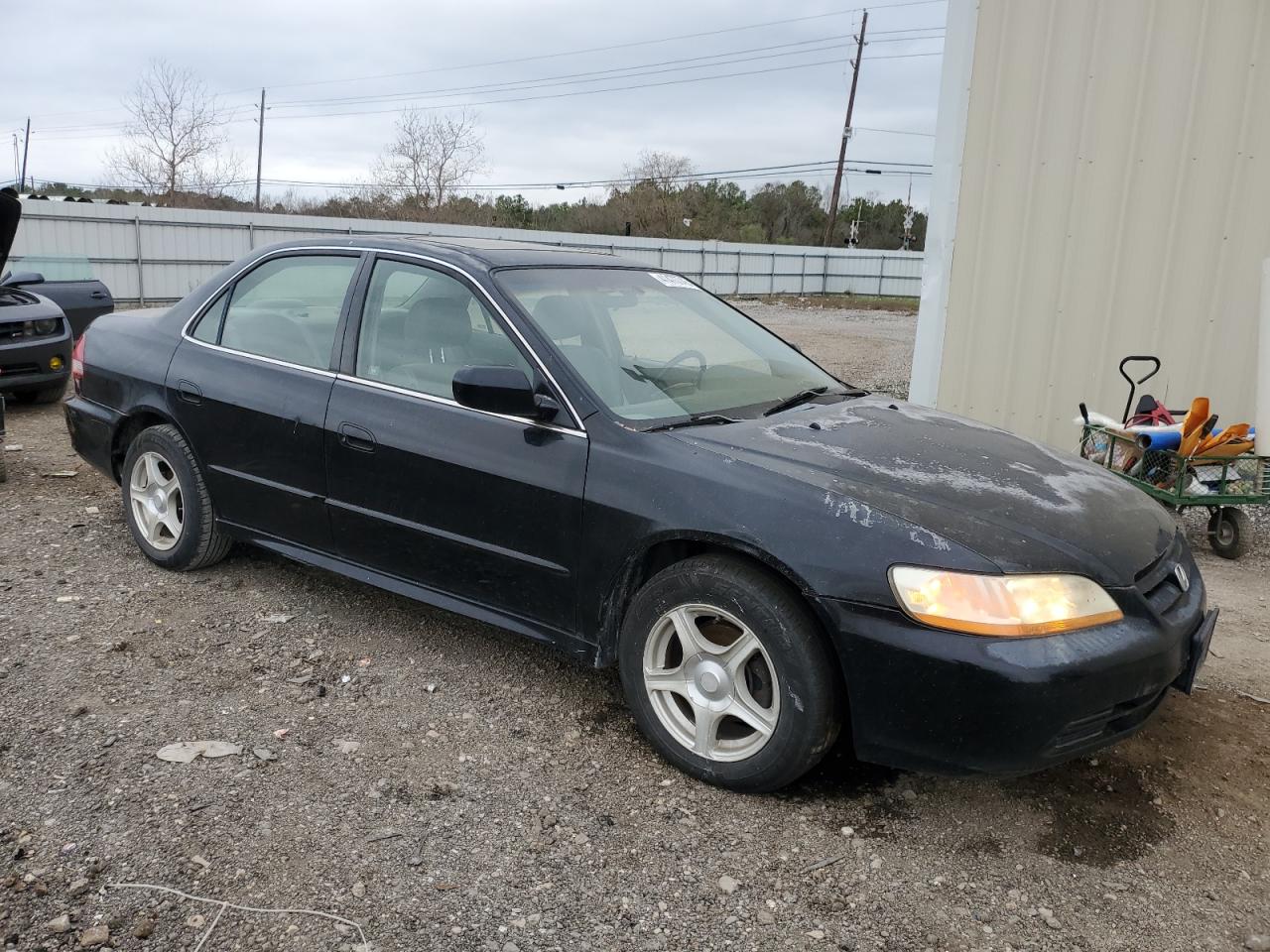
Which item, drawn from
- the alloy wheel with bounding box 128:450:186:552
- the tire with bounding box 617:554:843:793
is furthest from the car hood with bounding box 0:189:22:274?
the tire with bounding box 617:554:843:793

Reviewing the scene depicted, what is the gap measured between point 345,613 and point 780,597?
2.29 metres

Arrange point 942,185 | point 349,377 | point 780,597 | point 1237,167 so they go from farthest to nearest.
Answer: point 942,185
point 1237,167
point 349,377
point 780,597

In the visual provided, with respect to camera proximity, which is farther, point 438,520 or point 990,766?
point 438,520

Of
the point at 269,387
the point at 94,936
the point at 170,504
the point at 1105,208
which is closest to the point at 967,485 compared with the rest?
the point at 94,936

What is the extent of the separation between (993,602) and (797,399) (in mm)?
1414

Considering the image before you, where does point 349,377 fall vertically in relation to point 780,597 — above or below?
above

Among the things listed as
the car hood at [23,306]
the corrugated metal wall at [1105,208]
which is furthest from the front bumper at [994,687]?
the car hood at [23,306]

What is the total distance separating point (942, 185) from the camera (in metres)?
7.18

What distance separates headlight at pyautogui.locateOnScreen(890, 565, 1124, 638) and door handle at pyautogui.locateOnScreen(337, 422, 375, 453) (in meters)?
2.02

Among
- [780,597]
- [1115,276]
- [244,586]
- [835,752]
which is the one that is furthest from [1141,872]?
[1115,276]

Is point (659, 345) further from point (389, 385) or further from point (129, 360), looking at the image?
point (129, 360)

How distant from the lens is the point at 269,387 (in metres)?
4.07

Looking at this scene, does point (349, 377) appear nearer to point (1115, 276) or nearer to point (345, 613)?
point (345, 613)

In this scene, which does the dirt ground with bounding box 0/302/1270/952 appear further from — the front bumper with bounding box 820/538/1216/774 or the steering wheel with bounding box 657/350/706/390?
the steering wheel with bounding box 657/350/706/390
